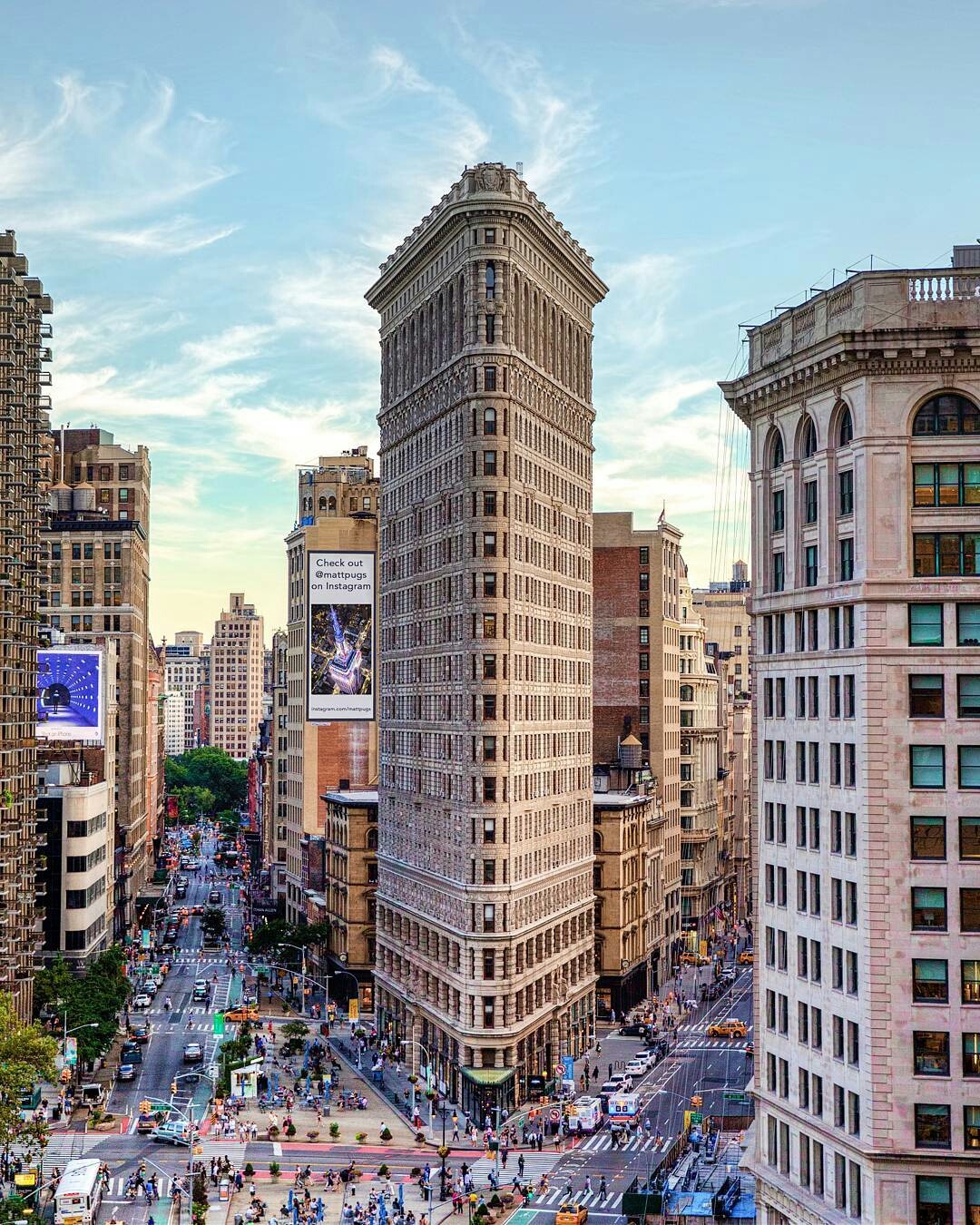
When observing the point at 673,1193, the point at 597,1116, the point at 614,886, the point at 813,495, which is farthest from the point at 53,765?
the point at 813,495

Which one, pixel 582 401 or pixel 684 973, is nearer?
pixel 582 401

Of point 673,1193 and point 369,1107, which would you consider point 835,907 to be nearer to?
point 673,1193

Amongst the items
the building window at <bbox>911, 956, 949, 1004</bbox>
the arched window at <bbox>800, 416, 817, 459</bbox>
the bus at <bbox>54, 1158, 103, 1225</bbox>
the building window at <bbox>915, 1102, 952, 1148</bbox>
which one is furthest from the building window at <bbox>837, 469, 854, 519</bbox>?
the bus at <bbox>54, 1158, 103, 1225</bbox>

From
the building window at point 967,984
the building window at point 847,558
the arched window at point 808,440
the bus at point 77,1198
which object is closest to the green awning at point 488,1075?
the bus at point 77,1198

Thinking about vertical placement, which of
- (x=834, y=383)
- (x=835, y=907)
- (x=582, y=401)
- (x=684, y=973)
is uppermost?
(x=582, y=401)

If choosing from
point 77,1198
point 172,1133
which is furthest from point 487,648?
point 77,1198

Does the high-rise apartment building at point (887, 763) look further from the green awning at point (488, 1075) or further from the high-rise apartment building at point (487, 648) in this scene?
the high-rise apartment building at point (487, 648)

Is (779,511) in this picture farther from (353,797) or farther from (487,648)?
(353,797)
